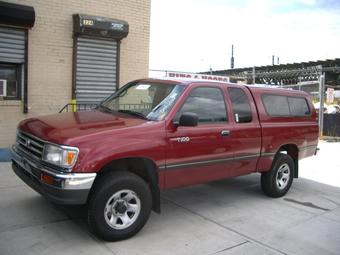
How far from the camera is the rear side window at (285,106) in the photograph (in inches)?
273

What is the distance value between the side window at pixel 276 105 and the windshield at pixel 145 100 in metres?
1.91

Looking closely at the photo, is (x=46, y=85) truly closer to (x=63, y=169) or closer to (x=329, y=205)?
(x=63, y=169)

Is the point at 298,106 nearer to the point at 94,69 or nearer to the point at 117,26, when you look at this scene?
the point at 117,26

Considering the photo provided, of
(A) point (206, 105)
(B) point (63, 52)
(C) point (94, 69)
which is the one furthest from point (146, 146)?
(C) point (94, 69)

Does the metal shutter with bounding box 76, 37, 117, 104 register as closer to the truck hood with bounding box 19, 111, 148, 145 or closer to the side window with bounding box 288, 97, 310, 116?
the truck hood with bounding box 19, 111, 148, 145

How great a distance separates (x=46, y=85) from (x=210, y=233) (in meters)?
5.92

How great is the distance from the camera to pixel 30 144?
497 centimetres

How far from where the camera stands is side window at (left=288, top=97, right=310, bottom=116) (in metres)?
7.51

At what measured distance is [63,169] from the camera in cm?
439

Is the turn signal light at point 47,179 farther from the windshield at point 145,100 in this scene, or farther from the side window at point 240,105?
the side window at point 240,105

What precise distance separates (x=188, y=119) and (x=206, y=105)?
0.78 metres

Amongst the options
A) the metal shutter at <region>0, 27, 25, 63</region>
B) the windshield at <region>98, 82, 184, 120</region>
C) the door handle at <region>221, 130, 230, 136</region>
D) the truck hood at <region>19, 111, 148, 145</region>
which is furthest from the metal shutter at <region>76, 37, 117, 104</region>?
the door handle at <region>221, 130, 230, 136</region>

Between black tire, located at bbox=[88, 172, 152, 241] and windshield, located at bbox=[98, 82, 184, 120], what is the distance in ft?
2.95

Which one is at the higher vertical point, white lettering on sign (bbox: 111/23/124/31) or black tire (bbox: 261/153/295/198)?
white lettering on sign (bbox: 111/23/124/31)
